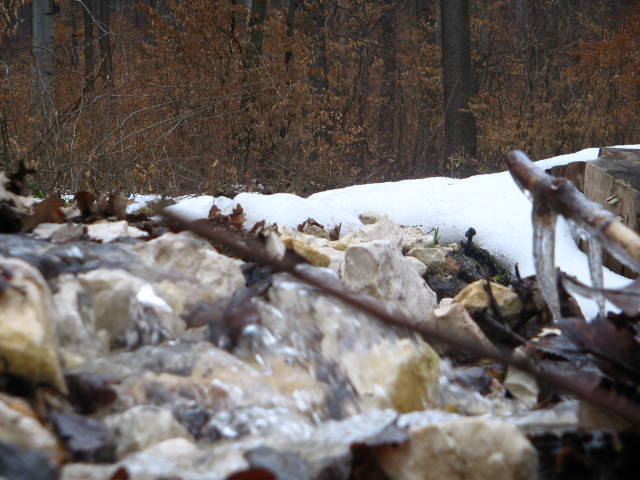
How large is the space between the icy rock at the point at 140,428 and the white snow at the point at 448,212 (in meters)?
2.10

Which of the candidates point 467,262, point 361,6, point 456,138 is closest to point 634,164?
point 467,262

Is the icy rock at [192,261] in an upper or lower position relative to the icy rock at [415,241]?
upper

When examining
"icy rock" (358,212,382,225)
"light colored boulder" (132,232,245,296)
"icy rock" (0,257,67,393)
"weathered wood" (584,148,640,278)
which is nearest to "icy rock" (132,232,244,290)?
"light colored boulder" (132,232,245,296)

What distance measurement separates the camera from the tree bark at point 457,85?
910cm

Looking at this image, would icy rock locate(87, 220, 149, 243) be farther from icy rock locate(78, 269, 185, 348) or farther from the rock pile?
icy rock locate(78, 269, 185, 348)

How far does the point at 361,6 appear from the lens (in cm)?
1166

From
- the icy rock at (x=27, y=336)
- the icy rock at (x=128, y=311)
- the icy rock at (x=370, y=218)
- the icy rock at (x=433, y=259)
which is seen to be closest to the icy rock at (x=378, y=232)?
the icy rock at (x=433, y=259)

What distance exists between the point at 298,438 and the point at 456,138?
858 cm

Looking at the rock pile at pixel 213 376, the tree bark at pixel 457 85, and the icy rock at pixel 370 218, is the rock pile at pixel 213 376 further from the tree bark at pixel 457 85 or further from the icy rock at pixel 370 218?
the tree bark at pixel 457 85

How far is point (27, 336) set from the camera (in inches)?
38.0

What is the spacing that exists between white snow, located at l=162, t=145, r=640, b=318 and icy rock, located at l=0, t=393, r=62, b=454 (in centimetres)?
217

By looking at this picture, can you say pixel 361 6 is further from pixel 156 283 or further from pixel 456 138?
pixel 156 283

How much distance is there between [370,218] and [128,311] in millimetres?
2557

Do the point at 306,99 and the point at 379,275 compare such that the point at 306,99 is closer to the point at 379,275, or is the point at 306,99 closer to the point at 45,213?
the point at 45,213
